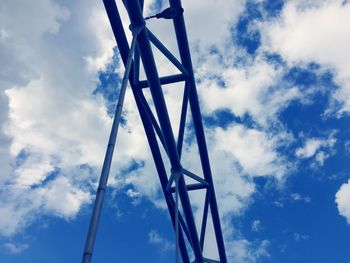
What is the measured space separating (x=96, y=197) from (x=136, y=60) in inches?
219

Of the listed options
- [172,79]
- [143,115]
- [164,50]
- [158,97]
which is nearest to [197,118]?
[143,115]

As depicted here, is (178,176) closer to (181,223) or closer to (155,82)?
(181,223)

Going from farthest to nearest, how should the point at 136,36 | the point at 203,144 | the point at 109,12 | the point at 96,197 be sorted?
the point at 203,144, the point at 109,12, the point at 136,36, the point at 96,197

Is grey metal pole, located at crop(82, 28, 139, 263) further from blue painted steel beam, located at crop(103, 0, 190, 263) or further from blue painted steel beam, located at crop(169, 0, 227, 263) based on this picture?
blue painted steel beam, located at crop(169, 0, 227, 263)

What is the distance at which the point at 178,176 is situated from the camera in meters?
12.5

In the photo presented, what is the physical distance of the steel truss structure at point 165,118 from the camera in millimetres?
8414

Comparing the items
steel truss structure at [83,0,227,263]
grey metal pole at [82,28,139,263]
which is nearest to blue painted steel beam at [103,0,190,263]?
steel truss structure at [83,0,227,263]

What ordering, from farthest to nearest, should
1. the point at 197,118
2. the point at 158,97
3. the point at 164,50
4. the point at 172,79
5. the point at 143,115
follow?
1. the point at 197,118
2. the point at 143,115
3. the point at 172,79
4. the point at 164,50
5. the point at 158,97

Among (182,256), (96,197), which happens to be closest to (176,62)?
(96,197)

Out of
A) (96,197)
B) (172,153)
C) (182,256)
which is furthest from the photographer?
(182,256)

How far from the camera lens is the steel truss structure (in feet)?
27.6

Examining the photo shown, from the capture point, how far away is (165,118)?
422 inches

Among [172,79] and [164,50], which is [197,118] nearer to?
[172,79]

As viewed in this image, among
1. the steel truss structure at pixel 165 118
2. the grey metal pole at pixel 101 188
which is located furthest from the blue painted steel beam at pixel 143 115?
the grey metal pole at pixel 101 188
